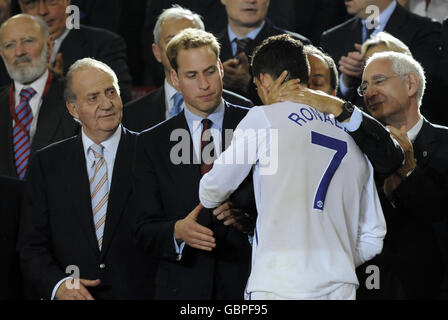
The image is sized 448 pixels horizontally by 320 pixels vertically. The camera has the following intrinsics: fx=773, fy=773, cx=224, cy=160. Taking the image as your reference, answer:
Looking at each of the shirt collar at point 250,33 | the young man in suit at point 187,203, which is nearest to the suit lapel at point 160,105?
the shirt collar at point 250,33

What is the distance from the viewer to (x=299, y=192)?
293 centimetres

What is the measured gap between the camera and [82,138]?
407 cm

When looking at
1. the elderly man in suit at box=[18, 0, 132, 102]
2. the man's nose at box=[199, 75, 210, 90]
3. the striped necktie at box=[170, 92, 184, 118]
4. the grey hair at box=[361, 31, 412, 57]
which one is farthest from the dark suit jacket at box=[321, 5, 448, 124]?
the elderly man in suit at box=[18, 0, 132, 102]

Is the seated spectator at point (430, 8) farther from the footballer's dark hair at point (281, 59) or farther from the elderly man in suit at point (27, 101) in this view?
the footballer's dark hair at point (281, 59)

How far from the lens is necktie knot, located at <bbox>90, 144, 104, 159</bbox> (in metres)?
4.02

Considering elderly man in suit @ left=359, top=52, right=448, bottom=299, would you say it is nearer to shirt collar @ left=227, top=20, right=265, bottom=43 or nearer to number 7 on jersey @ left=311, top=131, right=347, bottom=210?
number 7 on jersey @ left=311, top=131, right=347, bottom=210

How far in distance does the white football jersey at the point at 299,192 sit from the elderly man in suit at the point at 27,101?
5.92 feet

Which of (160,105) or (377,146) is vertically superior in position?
(160,105)

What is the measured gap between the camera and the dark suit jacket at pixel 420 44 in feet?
15.8

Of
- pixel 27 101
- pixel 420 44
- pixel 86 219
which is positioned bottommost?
pixel 86 219

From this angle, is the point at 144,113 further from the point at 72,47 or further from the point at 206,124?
the point at 72,47

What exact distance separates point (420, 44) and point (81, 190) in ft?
7.99

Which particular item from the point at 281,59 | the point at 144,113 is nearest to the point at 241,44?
the point at 144,113

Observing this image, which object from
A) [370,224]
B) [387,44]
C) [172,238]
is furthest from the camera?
[387,44]
